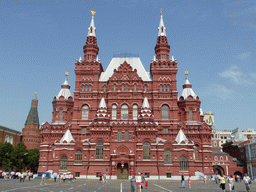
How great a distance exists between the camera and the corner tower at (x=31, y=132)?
100 m

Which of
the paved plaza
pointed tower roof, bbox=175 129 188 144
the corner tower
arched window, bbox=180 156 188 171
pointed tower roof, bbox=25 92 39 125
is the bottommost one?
the paved plaza

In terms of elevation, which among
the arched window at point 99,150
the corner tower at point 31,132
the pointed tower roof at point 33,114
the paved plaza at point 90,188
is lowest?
the paved plaza at point 90,188

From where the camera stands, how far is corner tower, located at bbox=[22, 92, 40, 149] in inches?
3937

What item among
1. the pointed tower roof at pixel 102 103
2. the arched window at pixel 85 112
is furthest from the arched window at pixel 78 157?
the pointed tower roof at pixel 102 103

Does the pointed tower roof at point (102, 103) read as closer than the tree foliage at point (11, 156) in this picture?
Yes

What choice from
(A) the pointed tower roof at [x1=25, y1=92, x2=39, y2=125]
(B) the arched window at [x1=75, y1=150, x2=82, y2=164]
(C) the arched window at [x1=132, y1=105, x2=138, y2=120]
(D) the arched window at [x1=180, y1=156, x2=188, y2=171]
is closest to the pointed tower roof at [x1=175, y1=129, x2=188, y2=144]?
(D) the arched window at [x1=180, y1=156, x2=188, y2=171]

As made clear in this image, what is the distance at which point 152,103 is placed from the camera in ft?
199

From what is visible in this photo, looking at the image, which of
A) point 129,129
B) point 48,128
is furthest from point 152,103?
point 48,128

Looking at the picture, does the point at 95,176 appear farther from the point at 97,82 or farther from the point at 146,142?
the point at 97,82

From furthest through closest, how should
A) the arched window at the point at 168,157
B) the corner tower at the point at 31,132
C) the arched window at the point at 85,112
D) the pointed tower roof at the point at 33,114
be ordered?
1. the pointed tower roof at the point at 33,114
2. the corner tower at the point at 31,132
3. the arched window at the point at 85,112
4. the arched window at the point at 168,157

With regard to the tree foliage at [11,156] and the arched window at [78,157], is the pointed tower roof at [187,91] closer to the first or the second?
the arched window at [78,157]

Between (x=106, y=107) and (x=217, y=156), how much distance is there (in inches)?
1481

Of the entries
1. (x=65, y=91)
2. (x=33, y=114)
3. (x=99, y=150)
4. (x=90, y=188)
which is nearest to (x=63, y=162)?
(x=99, y=150)

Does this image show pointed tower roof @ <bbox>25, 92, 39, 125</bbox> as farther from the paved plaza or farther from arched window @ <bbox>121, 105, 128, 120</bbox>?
the paved plaza
